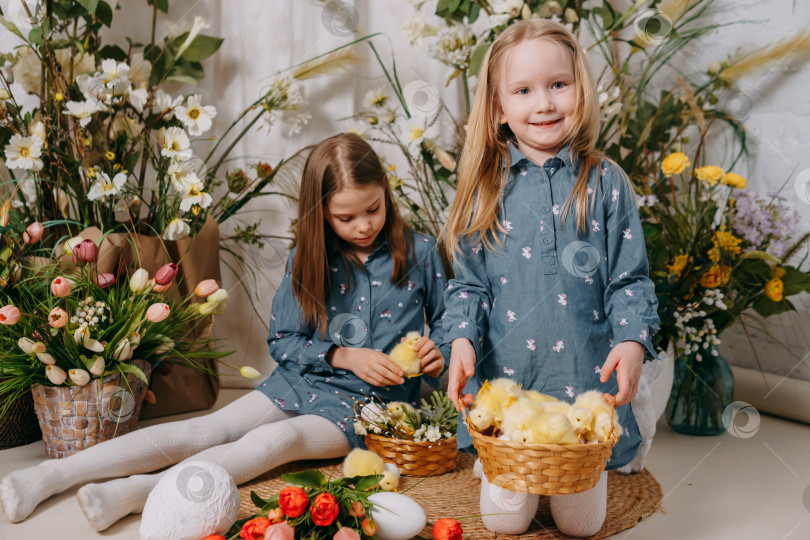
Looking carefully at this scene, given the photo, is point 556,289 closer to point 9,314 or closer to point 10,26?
point 9,314

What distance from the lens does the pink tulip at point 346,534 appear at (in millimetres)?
1094

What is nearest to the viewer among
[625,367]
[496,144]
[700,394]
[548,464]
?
[548,464]

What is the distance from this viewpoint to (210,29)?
222 cm

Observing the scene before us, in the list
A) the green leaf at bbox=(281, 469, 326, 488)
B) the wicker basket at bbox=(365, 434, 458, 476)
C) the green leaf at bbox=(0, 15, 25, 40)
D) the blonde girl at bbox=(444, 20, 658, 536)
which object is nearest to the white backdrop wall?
the green leaf at bbox=(0, 15, 25, 40)

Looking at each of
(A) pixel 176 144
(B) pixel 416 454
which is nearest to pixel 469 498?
(B) pixel 416 454

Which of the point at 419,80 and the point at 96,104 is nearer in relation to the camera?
the point at 96,104

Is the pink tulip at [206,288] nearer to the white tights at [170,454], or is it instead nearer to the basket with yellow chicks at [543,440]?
the white tights at [170,454]

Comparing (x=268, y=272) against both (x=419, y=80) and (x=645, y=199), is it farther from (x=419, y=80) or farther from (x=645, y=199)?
(x=645, y=199)

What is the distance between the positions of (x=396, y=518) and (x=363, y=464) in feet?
0.90

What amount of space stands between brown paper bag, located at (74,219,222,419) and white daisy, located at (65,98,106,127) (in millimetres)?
260

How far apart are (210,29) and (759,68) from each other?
1.56m

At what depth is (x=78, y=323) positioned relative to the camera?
157 centimetres

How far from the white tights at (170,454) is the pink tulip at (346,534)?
0.46 metres

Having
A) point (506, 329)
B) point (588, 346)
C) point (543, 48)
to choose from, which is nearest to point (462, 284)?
point (506, 329)
